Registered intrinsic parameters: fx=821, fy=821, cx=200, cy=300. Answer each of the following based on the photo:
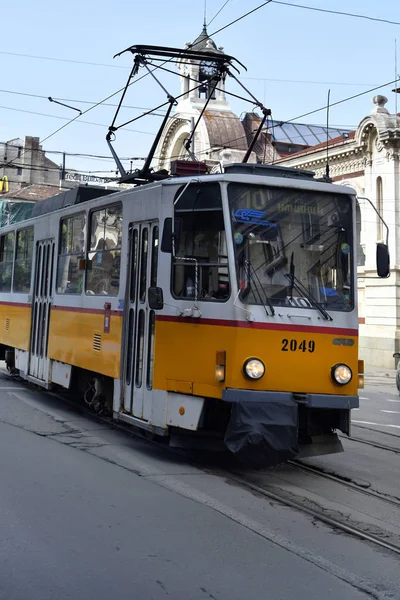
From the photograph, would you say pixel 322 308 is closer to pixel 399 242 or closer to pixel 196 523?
pixel 196 523

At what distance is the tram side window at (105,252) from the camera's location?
10364 millimetres

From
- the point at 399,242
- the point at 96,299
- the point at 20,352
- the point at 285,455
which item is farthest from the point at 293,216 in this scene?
the point at 399,242

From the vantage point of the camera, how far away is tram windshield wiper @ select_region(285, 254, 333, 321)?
28.0 feet

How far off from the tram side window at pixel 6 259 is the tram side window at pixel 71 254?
145 inches

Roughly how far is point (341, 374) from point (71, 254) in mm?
5232

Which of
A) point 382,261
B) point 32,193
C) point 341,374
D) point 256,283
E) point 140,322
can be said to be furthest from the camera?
point 32,193

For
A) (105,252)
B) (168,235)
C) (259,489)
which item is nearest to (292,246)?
(168,235)

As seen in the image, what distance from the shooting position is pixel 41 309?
542 inches

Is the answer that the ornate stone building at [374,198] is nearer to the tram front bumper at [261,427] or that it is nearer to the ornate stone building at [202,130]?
the ornate stone building at [202,130]

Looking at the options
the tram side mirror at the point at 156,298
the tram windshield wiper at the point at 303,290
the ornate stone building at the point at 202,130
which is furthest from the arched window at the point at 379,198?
the tram side mirror at the point at 156,298

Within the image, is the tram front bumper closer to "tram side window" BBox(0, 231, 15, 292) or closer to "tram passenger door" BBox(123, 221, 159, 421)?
"tram passenger door" BBox(123, 221, 159, 421)

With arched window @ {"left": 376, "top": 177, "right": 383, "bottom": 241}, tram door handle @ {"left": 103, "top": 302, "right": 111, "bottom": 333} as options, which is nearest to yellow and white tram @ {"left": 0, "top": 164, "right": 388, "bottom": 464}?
tram door handle @ {"left": 103, "top": 302, "right": 111, "bottom": 333}

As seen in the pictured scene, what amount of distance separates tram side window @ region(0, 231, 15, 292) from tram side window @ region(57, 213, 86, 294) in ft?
12.1

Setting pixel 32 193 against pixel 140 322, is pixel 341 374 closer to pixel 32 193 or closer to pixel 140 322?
pixel 140 322
